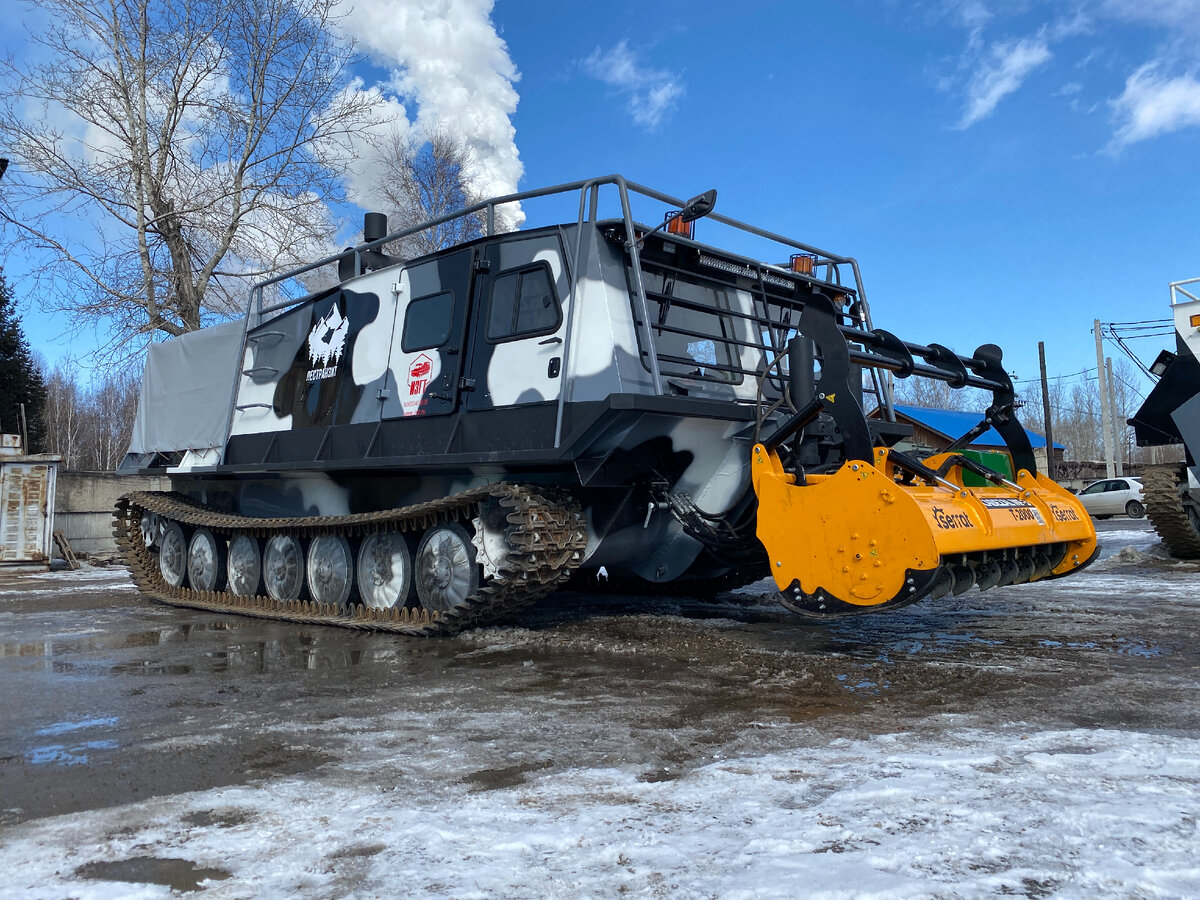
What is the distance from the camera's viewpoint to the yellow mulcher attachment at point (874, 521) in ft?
17.4

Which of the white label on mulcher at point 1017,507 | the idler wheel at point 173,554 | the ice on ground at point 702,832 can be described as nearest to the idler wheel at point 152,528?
the idler wheel at point 173,554

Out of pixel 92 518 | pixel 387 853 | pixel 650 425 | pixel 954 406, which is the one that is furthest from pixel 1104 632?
pixel 954 406

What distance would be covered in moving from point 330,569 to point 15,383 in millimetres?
28365

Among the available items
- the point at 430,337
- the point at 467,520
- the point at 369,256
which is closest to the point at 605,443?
the point at 467,520

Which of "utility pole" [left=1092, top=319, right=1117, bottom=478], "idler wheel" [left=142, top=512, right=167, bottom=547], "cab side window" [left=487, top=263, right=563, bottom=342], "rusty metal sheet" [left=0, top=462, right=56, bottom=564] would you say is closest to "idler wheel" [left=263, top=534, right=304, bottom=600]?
"idler wheel" [left=142, top=512, right=167, bottom=547]

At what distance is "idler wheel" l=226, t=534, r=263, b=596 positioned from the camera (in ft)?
31.2

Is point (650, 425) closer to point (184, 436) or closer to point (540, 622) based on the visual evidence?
point (540, 622)

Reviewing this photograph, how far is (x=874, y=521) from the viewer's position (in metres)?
5.39

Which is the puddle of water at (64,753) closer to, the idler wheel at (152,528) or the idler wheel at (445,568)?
the idler wheel at (445,568)

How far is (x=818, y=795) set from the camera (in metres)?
3.35

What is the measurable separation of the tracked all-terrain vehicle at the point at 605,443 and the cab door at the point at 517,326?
0.06 feet

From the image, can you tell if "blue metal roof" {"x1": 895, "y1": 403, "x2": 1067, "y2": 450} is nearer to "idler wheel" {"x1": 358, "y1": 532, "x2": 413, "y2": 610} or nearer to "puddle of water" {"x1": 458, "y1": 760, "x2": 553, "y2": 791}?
"idler wheel" {"x1": 358, "y1": 532, "x2": 413, "y2": 610}

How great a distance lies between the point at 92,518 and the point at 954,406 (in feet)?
209

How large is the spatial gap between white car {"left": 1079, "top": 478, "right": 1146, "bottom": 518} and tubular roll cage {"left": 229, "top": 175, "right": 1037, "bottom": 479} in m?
23.5
